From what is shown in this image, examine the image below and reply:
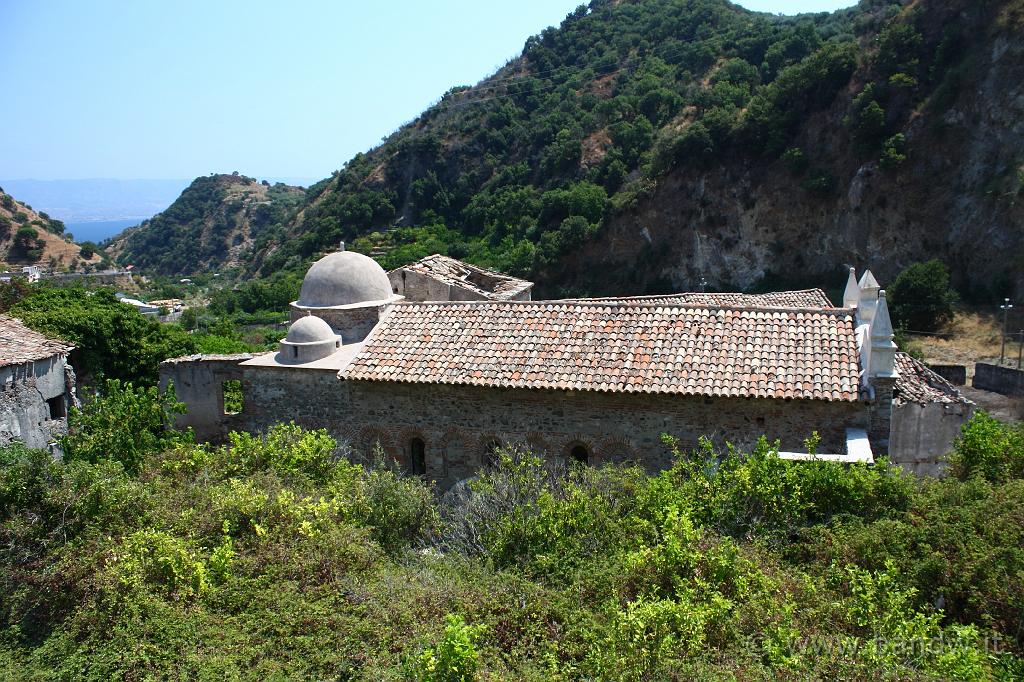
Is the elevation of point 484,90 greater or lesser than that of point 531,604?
greater

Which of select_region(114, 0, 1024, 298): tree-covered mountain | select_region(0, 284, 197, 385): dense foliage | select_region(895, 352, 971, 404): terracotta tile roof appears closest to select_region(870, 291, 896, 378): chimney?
select_region(895, 352, 971, 404): terracotta tile roof

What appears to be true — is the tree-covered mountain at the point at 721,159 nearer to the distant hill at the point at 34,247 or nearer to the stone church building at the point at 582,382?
the stone church building at the point at 582,382

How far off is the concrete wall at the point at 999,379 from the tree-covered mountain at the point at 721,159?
10948 millimetres

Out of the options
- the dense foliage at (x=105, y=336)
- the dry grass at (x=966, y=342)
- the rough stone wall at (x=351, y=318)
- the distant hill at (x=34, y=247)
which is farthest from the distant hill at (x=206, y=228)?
the rough stone wall at (x=351, y=318)

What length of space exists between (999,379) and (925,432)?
13.2 m

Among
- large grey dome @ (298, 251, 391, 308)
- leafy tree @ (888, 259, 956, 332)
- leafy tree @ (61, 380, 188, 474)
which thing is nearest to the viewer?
leafy tree @ (61, 380, 188, 474)

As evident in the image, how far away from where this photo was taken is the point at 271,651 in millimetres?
7648

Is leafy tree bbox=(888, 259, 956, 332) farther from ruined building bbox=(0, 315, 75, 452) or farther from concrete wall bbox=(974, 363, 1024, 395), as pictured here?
ruined building bbox=(0, 315, 75, 452)

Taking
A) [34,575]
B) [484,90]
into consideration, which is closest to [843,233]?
[34,575]

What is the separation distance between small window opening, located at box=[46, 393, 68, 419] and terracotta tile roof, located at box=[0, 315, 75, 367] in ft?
4.41

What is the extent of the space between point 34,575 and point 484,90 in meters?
83.1

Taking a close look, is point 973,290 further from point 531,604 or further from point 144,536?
point 144,536

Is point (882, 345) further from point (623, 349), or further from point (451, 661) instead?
point (451, 661)

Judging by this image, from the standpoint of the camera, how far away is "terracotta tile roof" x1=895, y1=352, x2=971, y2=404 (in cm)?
1620
